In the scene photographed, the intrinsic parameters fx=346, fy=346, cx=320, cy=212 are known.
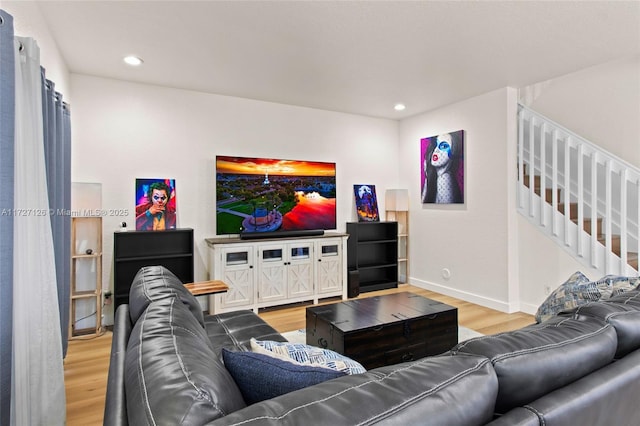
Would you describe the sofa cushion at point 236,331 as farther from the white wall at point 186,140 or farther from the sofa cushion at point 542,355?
the white wall at point 186,140

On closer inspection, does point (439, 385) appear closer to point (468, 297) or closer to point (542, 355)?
point (542, 355)

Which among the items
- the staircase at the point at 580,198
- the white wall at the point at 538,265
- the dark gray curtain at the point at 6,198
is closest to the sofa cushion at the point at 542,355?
the dark gray curtain at the point at 6,198

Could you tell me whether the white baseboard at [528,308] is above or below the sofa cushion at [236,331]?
below

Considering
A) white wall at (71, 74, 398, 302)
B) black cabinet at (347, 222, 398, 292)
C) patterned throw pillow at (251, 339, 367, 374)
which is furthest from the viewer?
black cabinet at (347, 222, 398, 292)

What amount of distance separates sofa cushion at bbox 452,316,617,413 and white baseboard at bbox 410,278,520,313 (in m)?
3.12

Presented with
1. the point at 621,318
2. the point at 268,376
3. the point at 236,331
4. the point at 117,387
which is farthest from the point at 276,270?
the point at 621,318

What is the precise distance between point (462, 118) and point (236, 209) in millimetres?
3067

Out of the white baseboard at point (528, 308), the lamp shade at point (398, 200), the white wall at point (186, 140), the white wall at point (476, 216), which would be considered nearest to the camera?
the white wall at point (186, 140)

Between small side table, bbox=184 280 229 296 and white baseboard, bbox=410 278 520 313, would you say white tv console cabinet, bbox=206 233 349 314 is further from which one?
white baseboard, bbox=410 278 520 313

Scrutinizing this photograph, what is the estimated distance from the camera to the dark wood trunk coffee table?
2.31 m

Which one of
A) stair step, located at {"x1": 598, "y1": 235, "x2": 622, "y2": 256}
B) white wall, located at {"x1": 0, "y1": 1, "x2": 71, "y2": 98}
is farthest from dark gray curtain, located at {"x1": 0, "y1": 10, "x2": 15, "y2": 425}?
stair step, located at {"x1": 598, "y1": 235, "x2": 622, "y2": 256}

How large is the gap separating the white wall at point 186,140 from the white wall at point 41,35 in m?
0.44

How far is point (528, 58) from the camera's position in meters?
3.15

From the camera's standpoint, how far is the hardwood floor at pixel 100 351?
85.2 inches
